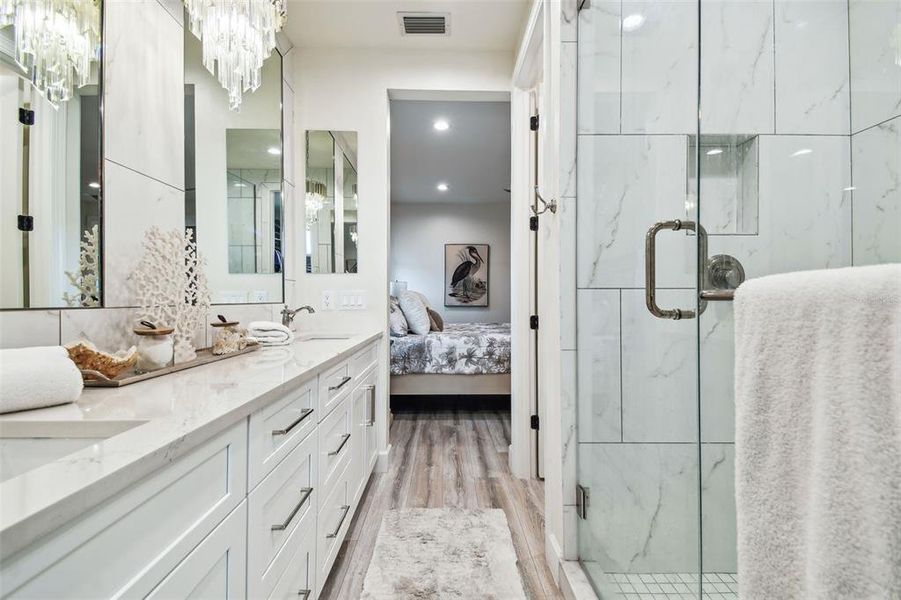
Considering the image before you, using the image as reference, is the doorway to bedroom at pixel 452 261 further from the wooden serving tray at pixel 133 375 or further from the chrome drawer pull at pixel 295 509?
the wooden serving tray at pixel 133 375

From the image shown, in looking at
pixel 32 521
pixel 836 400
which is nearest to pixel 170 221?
pixel 32 521

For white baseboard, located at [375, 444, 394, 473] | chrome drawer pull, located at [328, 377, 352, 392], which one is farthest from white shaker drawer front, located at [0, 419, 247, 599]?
white baseboard, located at [375, 444, 394, 473]

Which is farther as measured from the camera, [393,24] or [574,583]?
[393,24]

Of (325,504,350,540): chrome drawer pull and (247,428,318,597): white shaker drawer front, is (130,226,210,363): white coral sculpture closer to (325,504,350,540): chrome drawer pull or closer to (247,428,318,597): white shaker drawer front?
(247,428,318,597): white shaker drawer front

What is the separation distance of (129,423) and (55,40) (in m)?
1.07

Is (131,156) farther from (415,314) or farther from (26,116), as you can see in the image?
(415,314)

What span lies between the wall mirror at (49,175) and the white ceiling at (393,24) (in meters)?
1.43

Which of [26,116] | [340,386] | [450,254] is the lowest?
[340,386]

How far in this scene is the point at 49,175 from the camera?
1063 millimetres

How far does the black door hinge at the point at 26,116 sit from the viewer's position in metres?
0.97

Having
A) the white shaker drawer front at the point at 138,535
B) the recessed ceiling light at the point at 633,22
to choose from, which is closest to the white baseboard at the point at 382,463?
the white shaker drawer front at the point at 138,535

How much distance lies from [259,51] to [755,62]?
1835 mm

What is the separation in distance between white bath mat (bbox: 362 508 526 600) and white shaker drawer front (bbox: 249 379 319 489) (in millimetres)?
758

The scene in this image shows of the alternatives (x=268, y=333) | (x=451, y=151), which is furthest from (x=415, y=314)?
Answer: (x=268, y=333)
